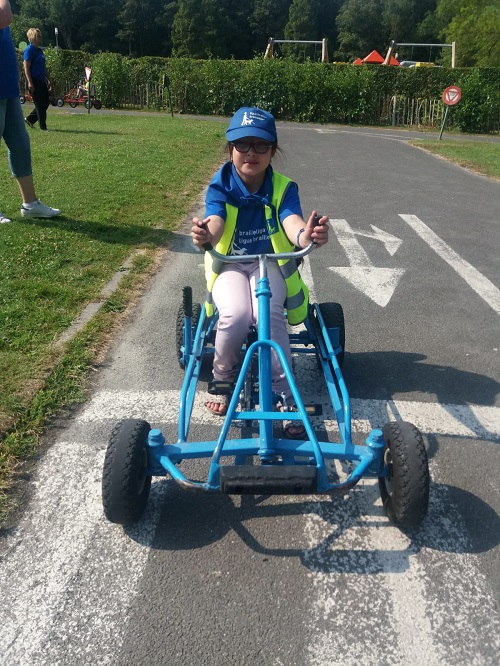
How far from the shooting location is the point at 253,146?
3.18 m

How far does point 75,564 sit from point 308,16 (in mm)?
96832

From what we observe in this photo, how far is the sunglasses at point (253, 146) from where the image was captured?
125 inches

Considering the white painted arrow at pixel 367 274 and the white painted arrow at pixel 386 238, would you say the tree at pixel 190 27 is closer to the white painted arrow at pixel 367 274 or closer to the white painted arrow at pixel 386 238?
the white painted arrow at pixel 386 238

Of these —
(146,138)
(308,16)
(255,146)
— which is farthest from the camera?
(308,16)

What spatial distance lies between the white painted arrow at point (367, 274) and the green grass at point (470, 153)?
23.9ft

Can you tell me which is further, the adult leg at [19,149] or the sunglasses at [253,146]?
the adult leg at [19,149]

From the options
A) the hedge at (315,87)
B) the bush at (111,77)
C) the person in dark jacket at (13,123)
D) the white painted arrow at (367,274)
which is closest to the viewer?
the white painted arrow at (367,274)

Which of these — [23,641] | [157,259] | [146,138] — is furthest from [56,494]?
[146,138]

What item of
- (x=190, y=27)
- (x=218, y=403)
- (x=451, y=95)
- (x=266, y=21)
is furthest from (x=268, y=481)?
(x=266, y=21)

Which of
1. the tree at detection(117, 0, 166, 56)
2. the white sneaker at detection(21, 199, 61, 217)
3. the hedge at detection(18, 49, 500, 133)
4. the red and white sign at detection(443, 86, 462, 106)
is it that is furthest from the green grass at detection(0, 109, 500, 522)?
the tree at detection(117, 0, 166, 56)

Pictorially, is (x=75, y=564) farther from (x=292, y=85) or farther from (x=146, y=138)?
(x=292, y=85)

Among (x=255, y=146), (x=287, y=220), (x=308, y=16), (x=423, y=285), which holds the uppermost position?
(x=308, y=16)

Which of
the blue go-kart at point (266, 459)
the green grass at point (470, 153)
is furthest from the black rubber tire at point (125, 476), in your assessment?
the green grass at point (470, 153)

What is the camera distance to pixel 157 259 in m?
5.95
